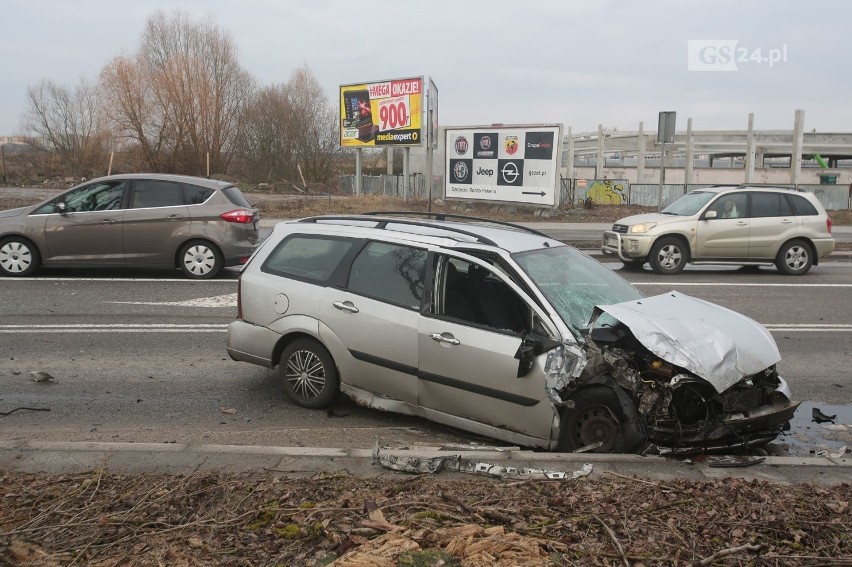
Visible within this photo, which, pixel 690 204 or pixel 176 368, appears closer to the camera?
pixel 176 368

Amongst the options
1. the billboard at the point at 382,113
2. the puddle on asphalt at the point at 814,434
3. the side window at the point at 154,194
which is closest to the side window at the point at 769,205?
the puddle on asphalt at the point at 814,434

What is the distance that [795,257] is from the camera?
14.6 m

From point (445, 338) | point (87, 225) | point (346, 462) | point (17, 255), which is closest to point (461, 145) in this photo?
point (87, 225)

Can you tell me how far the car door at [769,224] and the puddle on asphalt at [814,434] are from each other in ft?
28.7

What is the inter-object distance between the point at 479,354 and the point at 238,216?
326 inches

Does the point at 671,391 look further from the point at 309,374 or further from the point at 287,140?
the point at 287,140

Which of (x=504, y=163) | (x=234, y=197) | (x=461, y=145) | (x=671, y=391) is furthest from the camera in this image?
(x=461, y=145)

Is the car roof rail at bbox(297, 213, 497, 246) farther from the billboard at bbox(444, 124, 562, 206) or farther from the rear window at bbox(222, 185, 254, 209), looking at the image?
the billboard at bbox(444, 124, 562, 206)

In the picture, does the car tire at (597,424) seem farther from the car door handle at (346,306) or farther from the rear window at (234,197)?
the rear window at (234,197)

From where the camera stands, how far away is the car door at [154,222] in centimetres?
1222

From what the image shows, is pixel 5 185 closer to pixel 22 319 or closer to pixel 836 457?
pixel 22 319

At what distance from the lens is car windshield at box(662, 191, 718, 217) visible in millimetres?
14719

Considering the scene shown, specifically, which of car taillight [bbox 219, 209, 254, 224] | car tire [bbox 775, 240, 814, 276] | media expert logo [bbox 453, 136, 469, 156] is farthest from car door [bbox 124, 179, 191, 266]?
media expert logo [bbox 453, 136, 469, 156]

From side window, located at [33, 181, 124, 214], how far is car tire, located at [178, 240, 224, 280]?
131cm
